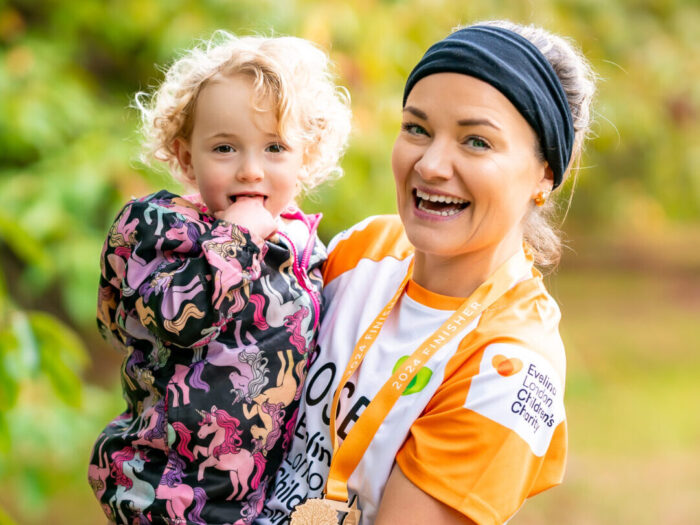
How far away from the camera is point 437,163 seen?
6.53ft

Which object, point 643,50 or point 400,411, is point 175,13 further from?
point 643,50

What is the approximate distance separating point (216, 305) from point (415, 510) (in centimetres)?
61

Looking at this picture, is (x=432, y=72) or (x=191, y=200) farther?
(x=191, y=200)

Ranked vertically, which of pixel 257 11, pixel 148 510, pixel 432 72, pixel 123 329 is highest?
pixel 257 11

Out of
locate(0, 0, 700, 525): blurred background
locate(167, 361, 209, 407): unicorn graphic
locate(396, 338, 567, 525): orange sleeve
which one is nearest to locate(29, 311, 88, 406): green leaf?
locate(0, 0, 700, 525): blurred background

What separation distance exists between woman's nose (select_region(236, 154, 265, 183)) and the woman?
1.09 ft

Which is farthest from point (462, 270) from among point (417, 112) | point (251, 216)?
point (251, 216)

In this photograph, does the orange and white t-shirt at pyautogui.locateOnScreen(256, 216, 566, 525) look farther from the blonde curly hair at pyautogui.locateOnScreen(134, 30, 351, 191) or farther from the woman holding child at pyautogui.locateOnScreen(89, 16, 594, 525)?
the blonde curly hair at pyautogui.locateOnScreen(134, 30, 351, 191)

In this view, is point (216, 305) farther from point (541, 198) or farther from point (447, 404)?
point (541, 198)

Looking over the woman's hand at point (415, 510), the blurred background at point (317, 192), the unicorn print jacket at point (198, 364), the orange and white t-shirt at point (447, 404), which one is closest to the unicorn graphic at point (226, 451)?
the unicorn print jacket at point (198, 364)

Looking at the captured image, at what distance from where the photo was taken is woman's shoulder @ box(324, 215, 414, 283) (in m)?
2.40

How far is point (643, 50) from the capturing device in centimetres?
743

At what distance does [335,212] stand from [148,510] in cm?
253

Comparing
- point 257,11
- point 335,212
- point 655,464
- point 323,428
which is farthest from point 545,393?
point 655,464
